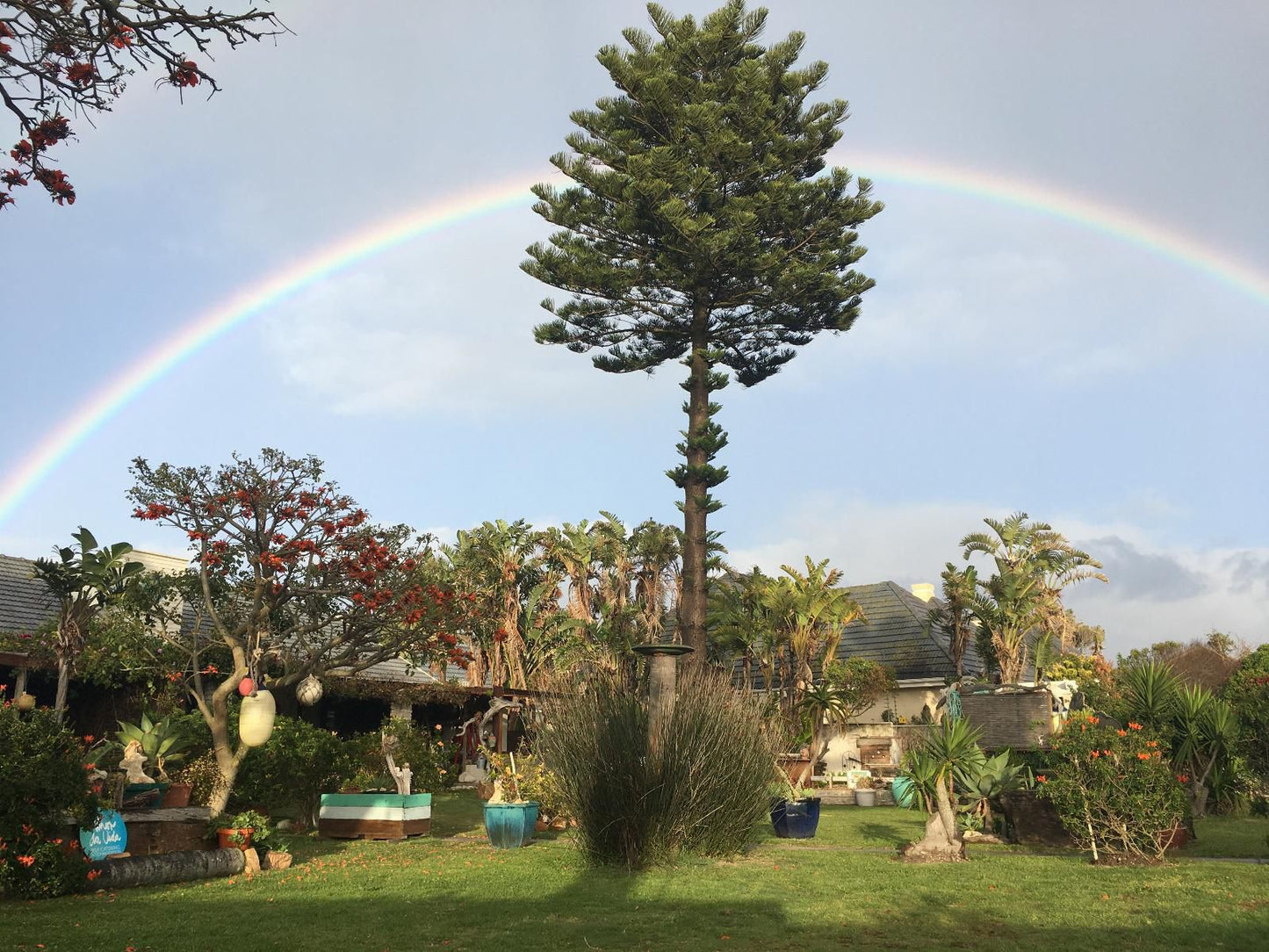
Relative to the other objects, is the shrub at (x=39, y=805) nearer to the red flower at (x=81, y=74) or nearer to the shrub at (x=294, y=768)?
the shrub at (x=294, y=768)

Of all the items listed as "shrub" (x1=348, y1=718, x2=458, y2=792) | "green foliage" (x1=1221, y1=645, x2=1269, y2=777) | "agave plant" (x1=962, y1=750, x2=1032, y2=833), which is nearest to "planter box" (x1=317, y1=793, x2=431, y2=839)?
"shrub" (x1=348, y1=718, x2=458, y2=792)

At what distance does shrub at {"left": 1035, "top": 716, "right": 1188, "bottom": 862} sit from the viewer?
34.3 ft

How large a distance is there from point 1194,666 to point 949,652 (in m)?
8.47

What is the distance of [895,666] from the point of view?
29.0 m

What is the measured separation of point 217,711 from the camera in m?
12.2

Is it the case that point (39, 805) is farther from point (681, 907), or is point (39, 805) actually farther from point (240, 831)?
point (681, 907)

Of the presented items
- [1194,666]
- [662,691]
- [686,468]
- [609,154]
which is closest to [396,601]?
[662,691]

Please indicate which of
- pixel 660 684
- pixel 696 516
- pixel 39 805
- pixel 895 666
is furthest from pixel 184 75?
pixel 895 666

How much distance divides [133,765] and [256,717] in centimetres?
132

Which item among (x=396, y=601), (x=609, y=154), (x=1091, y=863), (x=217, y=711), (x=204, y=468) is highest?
(x=609, y=154)

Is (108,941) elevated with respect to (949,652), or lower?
lower

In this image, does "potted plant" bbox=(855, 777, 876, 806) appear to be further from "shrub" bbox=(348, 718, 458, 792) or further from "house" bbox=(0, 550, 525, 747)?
"house" bbox=(0, 550, 525, 747)

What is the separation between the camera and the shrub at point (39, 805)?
8320 mm

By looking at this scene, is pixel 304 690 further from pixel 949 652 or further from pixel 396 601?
pixel 949 652
